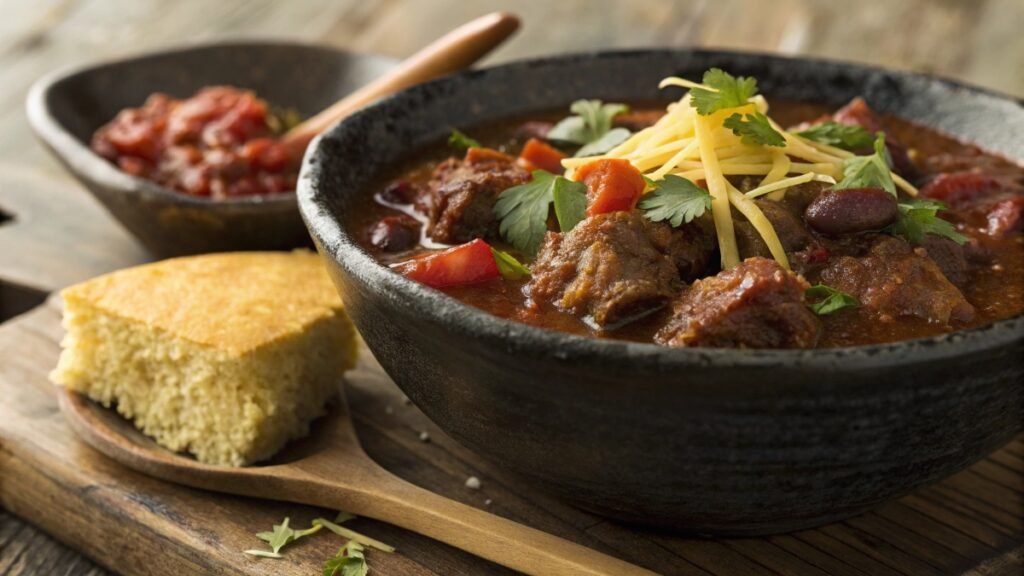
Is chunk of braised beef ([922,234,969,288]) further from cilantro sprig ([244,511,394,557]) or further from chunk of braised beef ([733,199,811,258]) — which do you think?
cilantro sprig ([244,511,394,557])

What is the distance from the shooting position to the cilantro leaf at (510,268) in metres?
3.14

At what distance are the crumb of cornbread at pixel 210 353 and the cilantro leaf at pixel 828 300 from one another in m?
1.62

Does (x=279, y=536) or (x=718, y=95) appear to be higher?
(x=718, y=95)

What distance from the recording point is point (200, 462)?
360 cm

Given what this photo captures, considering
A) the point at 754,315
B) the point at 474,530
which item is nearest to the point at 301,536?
the point at 474,530

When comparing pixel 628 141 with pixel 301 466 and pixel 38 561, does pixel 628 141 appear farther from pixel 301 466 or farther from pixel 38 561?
pixel 38 561

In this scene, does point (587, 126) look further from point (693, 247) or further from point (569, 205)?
point (693, 247)

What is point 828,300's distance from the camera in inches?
115

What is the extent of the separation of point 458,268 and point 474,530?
72cm

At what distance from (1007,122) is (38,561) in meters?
3.63

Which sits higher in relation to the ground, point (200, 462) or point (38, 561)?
point (200, 462)

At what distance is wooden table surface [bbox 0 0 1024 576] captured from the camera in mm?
5230

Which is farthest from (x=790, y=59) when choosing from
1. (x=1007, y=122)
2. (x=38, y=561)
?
(x=38, y=561)

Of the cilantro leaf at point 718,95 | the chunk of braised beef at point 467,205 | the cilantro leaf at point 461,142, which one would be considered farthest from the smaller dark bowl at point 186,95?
the cilantro leaf at point 718,95
